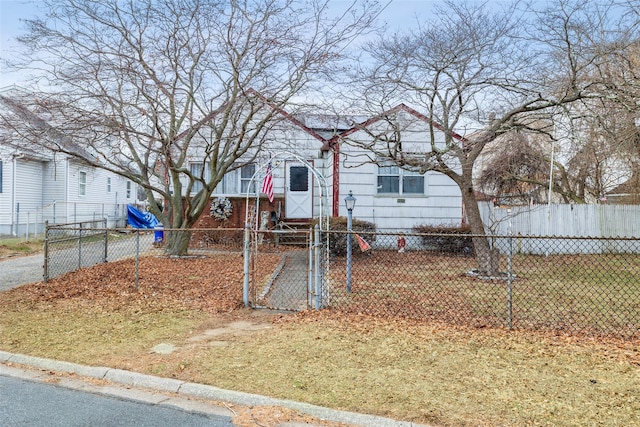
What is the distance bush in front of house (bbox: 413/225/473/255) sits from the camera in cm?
1549

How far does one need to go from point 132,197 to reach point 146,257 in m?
23.2

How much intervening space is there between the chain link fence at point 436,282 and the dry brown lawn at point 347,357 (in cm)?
77

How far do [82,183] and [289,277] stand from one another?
821 inches

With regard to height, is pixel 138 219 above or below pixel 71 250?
above

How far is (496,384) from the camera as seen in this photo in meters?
4.40

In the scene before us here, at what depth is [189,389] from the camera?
4.47 meters

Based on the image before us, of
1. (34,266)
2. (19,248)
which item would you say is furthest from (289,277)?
(19,248)

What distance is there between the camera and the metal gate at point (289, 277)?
24.4 ft

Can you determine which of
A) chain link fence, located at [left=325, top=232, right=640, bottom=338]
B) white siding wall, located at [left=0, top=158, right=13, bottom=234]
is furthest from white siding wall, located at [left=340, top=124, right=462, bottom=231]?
white siding wall, located at [left=0, top=158, right=13, bottom=234]

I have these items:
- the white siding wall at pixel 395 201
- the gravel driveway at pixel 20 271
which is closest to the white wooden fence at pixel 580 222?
the white siding wall at pixel 395 201

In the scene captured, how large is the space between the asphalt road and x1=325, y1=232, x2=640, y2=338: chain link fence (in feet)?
11.8

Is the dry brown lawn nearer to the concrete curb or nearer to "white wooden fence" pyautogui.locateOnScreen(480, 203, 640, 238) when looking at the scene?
the concrete curb

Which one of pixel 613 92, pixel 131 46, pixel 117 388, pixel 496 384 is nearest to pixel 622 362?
pixel 496 384

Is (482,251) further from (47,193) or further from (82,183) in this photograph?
(82,183)
